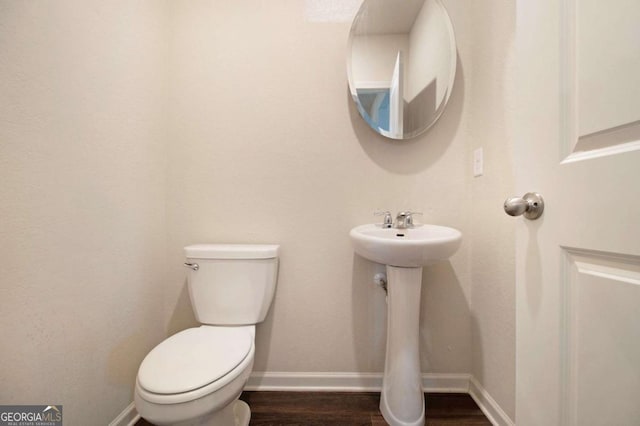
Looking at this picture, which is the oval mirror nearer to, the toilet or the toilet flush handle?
the toilet

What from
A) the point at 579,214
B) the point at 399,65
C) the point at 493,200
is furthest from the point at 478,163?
the point at 579,214

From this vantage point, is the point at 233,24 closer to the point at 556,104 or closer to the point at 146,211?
the point at 146,211

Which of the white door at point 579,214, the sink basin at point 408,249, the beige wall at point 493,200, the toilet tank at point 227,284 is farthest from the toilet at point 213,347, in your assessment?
the beige wall at point 493,200

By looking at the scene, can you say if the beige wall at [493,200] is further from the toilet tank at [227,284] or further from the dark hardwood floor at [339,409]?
the toilet tank at [227,284]

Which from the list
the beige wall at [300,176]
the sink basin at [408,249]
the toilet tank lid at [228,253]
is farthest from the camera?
the beige wall at [300,176]

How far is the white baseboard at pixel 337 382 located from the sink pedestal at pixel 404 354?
196 millimetres

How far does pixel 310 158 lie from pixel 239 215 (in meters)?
0.48

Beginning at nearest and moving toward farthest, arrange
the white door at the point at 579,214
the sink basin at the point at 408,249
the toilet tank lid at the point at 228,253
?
the white door at the point at 579,214
the sink basin at the point at 408,249
the toilet tank lid at the point at 228,253

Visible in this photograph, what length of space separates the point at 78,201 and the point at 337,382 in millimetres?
1341

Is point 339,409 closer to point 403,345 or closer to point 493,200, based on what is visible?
point 403,345

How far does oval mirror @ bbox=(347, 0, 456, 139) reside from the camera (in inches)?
47.3

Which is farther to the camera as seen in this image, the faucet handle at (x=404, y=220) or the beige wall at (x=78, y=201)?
the faucet handle at (x=404, y=220)

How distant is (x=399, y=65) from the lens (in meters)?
1.21

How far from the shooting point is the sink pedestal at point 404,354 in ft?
3.24
